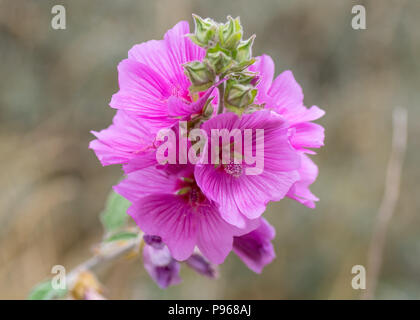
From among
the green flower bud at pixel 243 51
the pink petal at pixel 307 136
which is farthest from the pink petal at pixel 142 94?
the pink petal at pixel 307 136

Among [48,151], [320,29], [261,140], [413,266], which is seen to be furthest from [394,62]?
[261,140]

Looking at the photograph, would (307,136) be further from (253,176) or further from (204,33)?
(204,33)

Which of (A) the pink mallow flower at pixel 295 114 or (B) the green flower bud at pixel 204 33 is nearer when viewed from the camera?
(B) the green flower bud at pixel 204 33

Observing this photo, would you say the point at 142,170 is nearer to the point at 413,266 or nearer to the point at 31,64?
the point at 413,266

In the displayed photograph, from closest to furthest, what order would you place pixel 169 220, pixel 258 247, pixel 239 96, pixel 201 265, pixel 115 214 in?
1. pixel 239 96
2. pixel 169 220
3. pixel 258 247
4. pixel 201 265
5. pixel 115 214

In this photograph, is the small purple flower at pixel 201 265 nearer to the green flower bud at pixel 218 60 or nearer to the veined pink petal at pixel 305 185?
the veined pink petal at pixel 305 185

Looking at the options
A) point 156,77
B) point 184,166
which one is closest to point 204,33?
point 156,77
